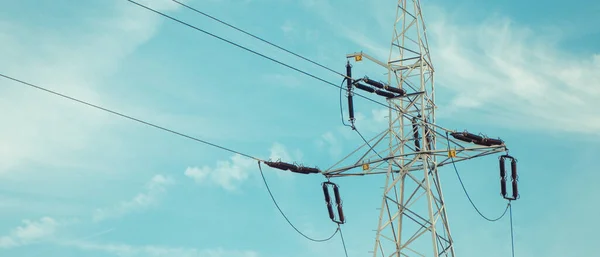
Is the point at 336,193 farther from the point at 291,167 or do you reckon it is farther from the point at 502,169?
the point at 502,169

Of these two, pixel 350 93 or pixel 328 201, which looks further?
pixel 328 201

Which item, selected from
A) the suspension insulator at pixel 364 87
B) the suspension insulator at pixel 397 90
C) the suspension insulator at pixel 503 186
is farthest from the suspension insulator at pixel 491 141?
the suspension insulator at pixel 364 87

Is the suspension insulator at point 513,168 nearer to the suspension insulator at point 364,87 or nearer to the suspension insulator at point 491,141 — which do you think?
the suspension insulator at point 491,141

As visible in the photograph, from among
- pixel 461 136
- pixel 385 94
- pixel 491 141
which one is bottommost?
pixel 491 141

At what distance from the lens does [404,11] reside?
3903 centimetres

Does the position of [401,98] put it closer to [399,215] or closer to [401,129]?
[401,129]

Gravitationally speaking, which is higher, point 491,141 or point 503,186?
point 491,141

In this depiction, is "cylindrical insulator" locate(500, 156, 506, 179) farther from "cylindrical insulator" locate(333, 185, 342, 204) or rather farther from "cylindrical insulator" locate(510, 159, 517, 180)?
"cylindrical insulator" locate(333, 185, 342, 204)

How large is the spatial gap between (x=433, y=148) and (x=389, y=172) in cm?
235

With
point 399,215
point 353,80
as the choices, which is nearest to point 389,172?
point 399,215

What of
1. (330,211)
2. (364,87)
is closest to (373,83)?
(364,87)

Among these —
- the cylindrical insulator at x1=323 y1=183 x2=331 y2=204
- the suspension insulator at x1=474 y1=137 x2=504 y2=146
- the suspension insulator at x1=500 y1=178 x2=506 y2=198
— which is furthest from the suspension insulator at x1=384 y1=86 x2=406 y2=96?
the suspension insulator at x1=500 y1=178 x2=506 y2=198

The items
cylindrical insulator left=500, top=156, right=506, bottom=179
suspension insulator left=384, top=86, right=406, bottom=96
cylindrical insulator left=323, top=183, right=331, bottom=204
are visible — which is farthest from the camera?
cylindrical insulator left=323, top=183, right=331, bottom=204

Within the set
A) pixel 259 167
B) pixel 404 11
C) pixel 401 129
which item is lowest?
pixel 259 167
